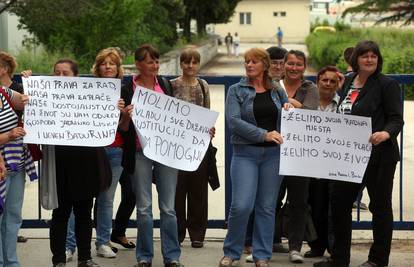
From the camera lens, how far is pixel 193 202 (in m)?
6.56

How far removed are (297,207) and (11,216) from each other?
227 centimetres

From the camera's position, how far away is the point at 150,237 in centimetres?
578

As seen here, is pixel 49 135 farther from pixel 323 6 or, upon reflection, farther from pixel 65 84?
pixel 323 6

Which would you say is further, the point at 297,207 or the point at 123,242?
the point at 123,242

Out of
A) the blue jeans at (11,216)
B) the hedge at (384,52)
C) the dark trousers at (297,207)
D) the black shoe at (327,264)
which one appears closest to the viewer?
the blue jeans at (11,216)

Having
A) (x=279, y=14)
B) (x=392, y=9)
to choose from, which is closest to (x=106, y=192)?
(x=392, y=9)

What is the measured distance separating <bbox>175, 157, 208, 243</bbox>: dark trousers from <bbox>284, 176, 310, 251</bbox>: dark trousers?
0.81m

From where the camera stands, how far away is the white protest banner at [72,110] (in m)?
5.48

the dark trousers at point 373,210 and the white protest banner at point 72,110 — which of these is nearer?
the white protest banner at point 72,110

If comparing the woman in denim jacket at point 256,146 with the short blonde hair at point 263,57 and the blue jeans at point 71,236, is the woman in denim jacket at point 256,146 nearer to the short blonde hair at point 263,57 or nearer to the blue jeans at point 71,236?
the short blonde hair at point 263,57

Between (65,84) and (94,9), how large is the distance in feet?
46.2

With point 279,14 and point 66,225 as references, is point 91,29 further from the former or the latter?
point 279,14

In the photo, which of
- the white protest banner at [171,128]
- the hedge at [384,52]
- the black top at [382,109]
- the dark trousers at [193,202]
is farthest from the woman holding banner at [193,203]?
the hedge at [384,52]

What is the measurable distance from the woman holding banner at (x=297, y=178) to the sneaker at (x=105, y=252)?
1.50 meters
